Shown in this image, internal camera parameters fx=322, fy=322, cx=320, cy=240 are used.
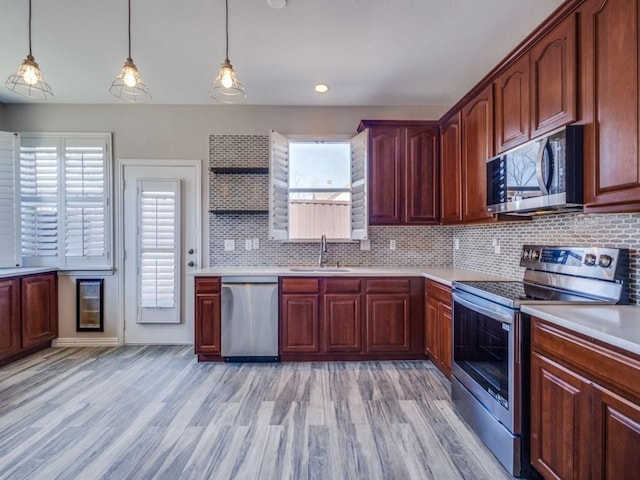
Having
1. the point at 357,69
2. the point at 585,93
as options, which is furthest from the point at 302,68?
the point at 585,93

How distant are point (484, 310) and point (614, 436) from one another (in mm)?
841

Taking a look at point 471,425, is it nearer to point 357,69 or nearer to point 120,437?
point 120,437

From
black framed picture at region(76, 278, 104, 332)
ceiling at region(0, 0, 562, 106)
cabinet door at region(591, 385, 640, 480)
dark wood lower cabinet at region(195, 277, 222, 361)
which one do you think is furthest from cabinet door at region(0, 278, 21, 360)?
cabinet door at region(591, 385, 640, 480)

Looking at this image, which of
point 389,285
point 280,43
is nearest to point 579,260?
point 389,285

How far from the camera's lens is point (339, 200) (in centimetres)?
377

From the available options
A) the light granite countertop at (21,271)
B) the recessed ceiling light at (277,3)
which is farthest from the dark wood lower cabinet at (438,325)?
the light granite countertop at (21,271)

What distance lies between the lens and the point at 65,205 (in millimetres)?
3604

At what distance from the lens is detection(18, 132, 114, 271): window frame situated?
11.8 ft

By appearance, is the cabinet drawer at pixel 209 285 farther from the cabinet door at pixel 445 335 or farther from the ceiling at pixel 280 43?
the cabinet door at pixel 445 335

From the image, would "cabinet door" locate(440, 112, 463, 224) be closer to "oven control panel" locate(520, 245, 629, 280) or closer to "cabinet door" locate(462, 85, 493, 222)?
"cabinet door" locate(462, 85, 493, 222)

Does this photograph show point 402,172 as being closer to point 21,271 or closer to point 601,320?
point 601,320

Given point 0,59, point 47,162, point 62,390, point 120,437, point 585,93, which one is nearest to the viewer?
point 585,93

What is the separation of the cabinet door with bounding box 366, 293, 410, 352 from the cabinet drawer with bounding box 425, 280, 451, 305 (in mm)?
245

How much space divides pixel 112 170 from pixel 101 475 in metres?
3.08
